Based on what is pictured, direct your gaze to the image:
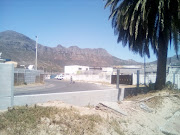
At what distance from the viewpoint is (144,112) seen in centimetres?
811

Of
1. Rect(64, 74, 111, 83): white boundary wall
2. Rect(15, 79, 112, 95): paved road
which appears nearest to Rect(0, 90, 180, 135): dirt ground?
Rect(15, 79, 112, 95): paved road

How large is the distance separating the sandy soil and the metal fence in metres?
17.9

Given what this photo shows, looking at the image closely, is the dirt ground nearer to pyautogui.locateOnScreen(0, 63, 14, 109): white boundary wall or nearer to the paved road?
pyautogui.locateOnScreen(0, 63, 14, 109): white boundary wall

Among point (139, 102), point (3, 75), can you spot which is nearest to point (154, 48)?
point (139, 102)

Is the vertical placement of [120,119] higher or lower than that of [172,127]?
higher

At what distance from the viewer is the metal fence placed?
23156mm

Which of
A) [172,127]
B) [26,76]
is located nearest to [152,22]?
[172,127]

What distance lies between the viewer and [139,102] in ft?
29.6

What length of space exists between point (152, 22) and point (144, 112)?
6.02 m

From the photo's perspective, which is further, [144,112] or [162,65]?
[162,65]

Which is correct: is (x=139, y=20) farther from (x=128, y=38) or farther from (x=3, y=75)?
(x=3, y=75)

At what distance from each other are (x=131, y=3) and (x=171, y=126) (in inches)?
302

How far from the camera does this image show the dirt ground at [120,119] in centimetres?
504

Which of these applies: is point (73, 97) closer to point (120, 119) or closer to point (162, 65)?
point (120, 119)
